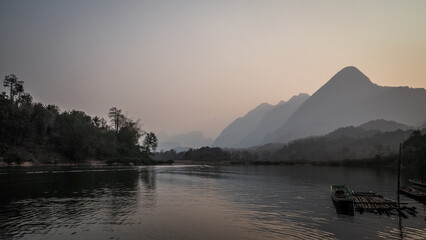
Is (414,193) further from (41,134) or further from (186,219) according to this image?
(41,134)

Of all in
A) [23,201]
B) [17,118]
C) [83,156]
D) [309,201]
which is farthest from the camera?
Result: [83,156]

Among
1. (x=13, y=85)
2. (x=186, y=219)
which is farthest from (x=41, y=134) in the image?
(x=186, y=219)

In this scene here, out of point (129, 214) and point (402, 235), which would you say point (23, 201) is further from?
point (402, 235)

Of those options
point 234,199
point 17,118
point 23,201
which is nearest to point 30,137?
point 17,118

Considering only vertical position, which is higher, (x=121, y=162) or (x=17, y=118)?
(x=17, y=118)

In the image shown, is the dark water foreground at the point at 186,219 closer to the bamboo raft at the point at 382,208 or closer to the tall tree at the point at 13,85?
the bamboo raft at the point at 382,208

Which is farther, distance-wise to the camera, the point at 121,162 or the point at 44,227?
the point at 121,162

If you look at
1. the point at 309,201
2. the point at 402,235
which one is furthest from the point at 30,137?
the point at 402,235

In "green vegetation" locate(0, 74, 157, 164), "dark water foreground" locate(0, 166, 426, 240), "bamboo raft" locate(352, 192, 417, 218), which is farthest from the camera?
"green vegetation" locate(0, 74, 157, 164)

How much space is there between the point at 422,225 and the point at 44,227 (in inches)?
1665

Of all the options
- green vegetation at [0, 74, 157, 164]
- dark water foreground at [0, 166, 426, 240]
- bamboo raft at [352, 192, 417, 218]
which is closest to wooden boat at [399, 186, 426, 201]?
dark water foreground at [0, 166, 426, 240]

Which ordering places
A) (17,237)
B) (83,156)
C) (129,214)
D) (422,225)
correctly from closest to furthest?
(17,237), (422,225), (129,214), (83,156)

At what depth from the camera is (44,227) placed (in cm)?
3173

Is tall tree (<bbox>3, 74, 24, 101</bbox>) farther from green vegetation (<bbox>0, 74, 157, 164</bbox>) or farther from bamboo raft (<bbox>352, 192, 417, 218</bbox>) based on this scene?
bamboo raft (<bbox>352, 192, 417, 218</bbox>)
